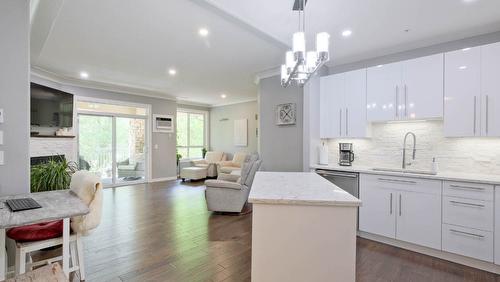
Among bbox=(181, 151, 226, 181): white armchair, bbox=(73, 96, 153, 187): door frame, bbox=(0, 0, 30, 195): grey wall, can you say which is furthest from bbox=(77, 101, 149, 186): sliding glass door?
bbox=(0, 0, 30, 195): grey wall

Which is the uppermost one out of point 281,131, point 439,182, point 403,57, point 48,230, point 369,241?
point 403,57

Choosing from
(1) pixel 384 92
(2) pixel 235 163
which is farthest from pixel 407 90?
(2) pixel 235 163

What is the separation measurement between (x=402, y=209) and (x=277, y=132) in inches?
94.1

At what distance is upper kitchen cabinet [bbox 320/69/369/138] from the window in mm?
5767

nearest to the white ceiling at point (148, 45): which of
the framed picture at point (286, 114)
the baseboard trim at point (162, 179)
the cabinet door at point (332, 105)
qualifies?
the framed picture at point (286, 114)

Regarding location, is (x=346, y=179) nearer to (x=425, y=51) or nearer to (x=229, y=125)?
(x=425, y=51)

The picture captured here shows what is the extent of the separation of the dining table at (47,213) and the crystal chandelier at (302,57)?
1.99 meters

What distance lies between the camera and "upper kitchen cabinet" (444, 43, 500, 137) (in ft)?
8.32

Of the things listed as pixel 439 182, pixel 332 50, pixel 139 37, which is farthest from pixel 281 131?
pixel 139 37

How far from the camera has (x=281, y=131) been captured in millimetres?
4496

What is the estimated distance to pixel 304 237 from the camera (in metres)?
1.51

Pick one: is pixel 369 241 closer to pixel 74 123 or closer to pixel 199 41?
pixel 199 41

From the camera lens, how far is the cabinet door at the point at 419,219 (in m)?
2.64

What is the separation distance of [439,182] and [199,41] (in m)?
3.47
